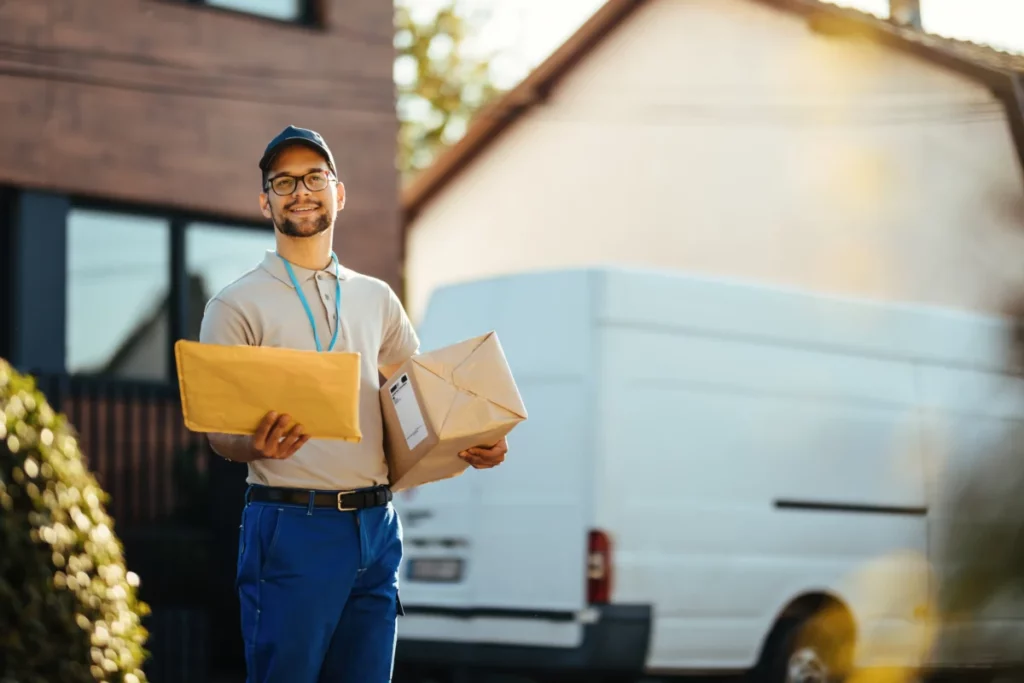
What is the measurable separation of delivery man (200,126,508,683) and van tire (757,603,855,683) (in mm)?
5343

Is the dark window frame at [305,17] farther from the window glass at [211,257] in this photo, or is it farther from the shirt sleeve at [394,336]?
the shirt sleeve at [394,336]

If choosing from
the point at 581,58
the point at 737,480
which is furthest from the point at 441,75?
the point at 737,480

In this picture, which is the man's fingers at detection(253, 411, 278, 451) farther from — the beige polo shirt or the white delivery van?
the white delivery van

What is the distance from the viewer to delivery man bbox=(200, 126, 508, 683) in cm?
404

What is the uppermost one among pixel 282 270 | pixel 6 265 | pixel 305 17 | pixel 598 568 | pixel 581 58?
pixel 581 58

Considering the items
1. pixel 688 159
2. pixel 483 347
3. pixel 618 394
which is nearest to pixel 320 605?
pixel 483 347

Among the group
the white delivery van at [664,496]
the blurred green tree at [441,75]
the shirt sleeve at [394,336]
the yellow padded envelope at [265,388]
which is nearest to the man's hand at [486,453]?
the shirt sleeve at [394,336]

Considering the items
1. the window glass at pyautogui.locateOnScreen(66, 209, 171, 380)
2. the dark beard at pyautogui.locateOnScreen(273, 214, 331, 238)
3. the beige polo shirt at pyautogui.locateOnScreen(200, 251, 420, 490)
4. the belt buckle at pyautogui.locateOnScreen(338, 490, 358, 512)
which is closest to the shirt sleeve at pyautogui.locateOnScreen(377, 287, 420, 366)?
the beige polo shirt at pyautogui.locateOnScreen(200, 251, 420, 490)

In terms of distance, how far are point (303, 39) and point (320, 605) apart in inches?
464

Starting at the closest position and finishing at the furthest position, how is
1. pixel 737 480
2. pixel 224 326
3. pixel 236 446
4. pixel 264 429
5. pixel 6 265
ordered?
pixel 264 429
pixel 236 446
pixel 224 326
pixel 737 480
pixel 6 265

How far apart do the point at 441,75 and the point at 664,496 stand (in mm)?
30718

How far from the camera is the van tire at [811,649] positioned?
922 centimetres

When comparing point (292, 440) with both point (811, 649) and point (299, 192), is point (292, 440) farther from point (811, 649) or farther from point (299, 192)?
point (811, 649)

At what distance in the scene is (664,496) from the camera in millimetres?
8766
